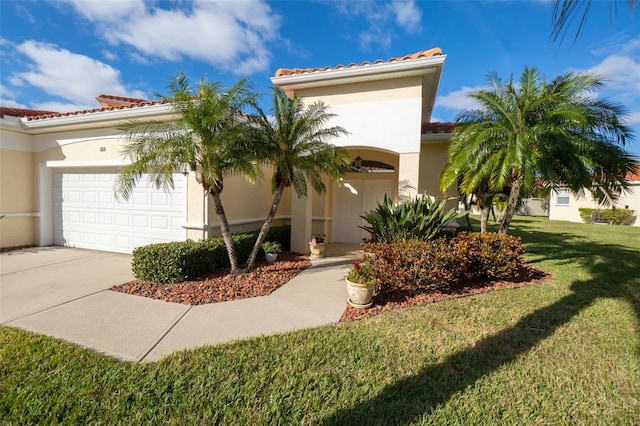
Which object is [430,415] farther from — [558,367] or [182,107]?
[182,107]

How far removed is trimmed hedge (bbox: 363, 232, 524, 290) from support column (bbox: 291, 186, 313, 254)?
3800mm

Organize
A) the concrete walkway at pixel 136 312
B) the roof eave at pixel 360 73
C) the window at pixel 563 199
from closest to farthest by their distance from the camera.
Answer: the concrete walkway at pixel 136 312 < the roof eave at pixel 360 73 < the window at pixel 563 199

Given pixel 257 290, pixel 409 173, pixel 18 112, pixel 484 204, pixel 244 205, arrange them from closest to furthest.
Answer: pixel 257 290, pixel 409 173, pixel 244 205, pixel 484 204, pixel 18 112

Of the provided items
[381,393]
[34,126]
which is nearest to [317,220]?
[381,393]

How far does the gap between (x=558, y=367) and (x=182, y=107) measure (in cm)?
755

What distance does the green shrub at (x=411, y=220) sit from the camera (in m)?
6.76

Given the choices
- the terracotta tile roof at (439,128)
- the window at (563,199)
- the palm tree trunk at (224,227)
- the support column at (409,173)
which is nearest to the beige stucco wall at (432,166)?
the terracotta tile roof at (439,128)

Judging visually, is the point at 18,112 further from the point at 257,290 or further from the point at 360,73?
the point at 360,73

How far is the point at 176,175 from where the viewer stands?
28.3ft

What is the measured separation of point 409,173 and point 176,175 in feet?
23.6

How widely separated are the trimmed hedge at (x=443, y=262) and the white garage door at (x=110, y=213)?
20.7 ft

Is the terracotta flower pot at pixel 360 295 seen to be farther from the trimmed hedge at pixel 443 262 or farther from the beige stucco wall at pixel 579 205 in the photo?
the beige stucco wall at pixel 579 205

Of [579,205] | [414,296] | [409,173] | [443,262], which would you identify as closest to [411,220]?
[443,262]

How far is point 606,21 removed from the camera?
2256 mm
